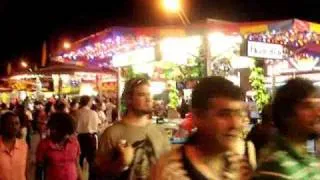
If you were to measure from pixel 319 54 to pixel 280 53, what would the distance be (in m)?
3.37

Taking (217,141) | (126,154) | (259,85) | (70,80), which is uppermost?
(70,80)

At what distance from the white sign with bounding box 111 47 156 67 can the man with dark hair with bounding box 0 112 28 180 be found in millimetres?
5434

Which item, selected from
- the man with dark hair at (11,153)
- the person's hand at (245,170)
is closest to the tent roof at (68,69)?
the man with dark hair at (11,153)

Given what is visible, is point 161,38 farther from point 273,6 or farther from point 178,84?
point 273,6

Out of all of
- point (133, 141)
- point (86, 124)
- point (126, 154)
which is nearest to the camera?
point (126, 154)

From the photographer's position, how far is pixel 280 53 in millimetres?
10766

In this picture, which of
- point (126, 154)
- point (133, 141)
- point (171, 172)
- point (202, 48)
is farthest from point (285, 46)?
point (171, 172)

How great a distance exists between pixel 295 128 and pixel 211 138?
64cm

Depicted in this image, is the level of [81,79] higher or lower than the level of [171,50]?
lower

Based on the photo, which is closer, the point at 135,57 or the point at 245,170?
the point at 245,170

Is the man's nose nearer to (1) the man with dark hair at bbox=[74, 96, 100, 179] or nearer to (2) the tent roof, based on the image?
(1) the man with dark hair at bbox=[74, 96, 100, 179]

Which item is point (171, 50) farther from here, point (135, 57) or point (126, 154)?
point (126, 154)

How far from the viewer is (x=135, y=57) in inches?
510


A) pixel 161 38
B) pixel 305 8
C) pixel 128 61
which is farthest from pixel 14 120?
pixel 305 8
